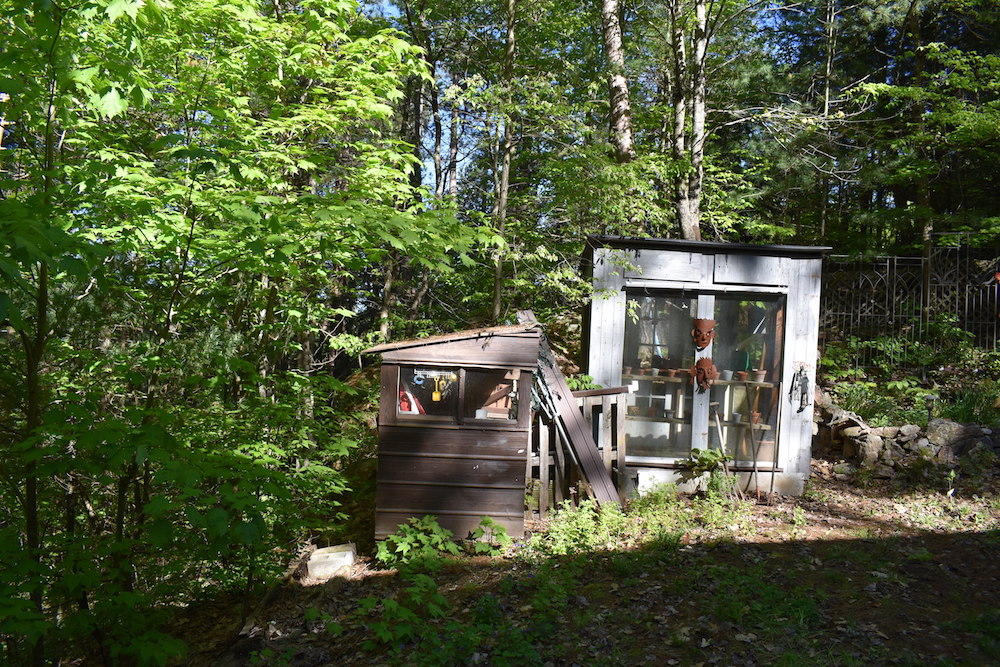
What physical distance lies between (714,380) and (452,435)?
3437 mm

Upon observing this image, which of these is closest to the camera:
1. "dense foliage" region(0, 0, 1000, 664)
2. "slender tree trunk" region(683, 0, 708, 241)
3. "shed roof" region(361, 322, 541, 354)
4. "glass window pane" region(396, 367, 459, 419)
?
"dense foliage" region(0, 0, 1000, 664)

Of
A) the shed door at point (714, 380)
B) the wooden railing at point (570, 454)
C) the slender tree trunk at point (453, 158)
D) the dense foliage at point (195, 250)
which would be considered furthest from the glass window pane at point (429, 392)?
the slender tree trunk at point (453, 158)

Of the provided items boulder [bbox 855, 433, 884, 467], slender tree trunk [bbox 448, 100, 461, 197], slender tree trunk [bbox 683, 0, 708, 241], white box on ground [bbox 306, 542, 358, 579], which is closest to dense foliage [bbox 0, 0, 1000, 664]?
slender tree trunk [bbox 683, 0, 708, 241]

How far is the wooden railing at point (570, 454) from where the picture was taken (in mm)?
6652

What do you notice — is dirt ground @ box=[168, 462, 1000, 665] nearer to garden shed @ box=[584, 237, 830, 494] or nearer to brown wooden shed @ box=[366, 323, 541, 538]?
brown wooden shed @ box=[366, 323, 541, 538]

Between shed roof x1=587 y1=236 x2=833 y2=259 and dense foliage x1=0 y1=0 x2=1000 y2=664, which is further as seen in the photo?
shed roof x1=587 y1=236 x2=833 y2=259

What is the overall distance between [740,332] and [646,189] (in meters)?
2.59

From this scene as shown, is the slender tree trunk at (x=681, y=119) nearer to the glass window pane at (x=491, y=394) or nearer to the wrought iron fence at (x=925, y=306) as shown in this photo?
the wrought iron fence at (x=925, y=306)

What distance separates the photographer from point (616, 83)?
10586mm

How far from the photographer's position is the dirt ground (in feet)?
13.1

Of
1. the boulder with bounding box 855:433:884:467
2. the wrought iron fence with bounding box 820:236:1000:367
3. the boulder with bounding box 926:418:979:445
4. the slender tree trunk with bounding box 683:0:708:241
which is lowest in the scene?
the boulder with bounding box 855:433:884:467

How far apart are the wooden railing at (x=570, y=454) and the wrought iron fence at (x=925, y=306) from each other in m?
7.26

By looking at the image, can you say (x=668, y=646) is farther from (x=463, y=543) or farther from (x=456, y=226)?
(x=456, y=226)

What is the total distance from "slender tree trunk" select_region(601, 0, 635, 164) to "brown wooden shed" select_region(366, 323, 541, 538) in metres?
5.60
